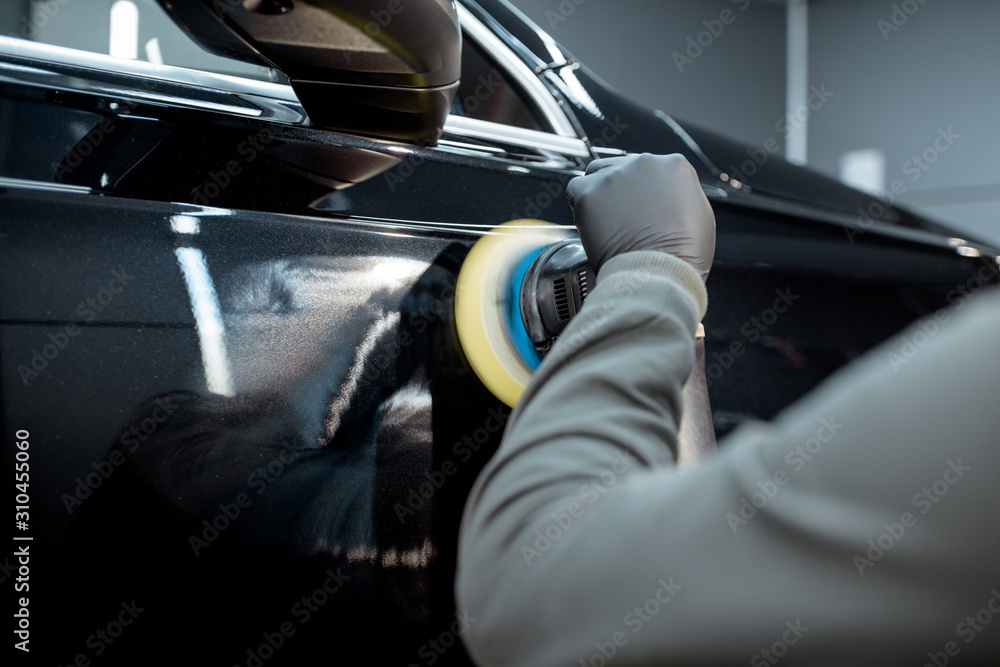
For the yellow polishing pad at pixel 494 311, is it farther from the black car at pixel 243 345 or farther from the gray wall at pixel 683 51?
the gray wall at pixel 683 51

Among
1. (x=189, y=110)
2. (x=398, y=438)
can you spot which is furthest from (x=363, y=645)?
(x=189, y=110)

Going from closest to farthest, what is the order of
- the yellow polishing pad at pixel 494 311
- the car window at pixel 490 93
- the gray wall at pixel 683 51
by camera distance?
the yellow polishing pad at pixel 494 311 → the car window at pixel 490 93 → the gray wall at pixel 683 51

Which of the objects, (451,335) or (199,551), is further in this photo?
(451,335)

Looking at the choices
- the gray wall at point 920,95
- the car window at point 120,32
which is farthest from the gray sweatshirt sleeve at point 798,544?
the gray wall at point 920,95

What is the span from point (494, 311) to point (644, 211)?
23 centimetres

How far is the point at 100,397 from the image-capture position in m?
0.70

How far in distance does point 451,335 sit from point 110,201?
1.27ft

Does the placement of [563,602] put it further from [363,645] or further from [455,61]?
[455,61]

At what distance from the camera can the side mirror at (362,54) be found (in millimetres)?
677

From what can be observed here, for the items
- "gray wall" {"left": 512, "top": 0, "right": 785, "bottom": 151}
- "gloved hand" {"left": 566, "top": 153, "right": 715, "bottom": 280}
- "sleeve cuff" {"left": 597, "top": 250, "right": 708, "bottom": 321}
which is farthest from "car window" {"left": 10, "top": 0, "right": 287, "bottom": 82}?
"gray wall" {"left": 512, "top": 0, "right": 785, "bottom": 151}

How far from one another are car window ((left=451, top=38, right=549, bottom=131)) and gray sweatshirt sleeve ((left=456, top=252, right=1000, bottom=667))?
837mm

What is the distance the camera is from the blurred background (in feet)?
13.2

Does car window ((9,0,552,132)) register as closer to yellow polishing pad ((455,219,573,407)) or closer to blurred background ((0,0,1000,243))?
yellow polishing pad ((455,219,573,407))

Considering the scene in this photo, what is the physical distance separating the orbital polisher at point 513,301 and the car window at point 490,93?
0.29 m
